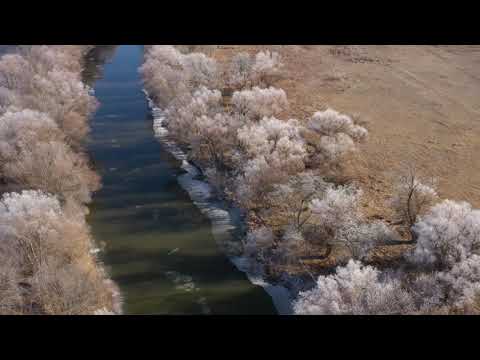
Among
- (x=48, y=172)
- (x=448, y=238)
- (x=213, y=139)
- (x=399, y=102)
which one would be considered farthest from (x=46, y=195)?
(x=399, y=102)

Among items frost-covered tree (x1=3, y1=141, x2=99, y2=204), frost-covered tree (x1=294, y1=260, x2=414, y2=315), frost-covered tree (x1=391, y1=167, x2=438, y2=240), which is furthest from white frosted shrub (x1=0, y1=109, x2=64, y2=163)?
frost-covered tree (x1=391, y1=167, x2=438, y2=240)

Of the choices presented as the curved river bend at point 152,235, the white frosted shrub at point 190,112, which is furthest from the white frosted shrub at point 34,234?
the white frosted shrub at point 190,112

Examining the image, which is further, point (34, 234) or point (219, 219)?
point (219, 219)

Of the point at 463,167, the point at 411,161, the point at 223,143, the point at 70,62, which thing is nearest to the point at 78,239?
the point at 223,143

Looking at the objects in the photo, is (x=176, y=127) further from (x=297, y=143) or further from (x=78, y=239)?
(x=78, y=239)

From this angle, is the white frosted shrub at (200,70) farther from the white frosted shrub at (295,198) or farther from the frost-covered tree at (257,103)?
the white frosted shrub at (295,198)

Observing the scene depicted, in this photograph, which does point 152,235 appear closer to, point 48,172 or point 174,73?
point 48,172
